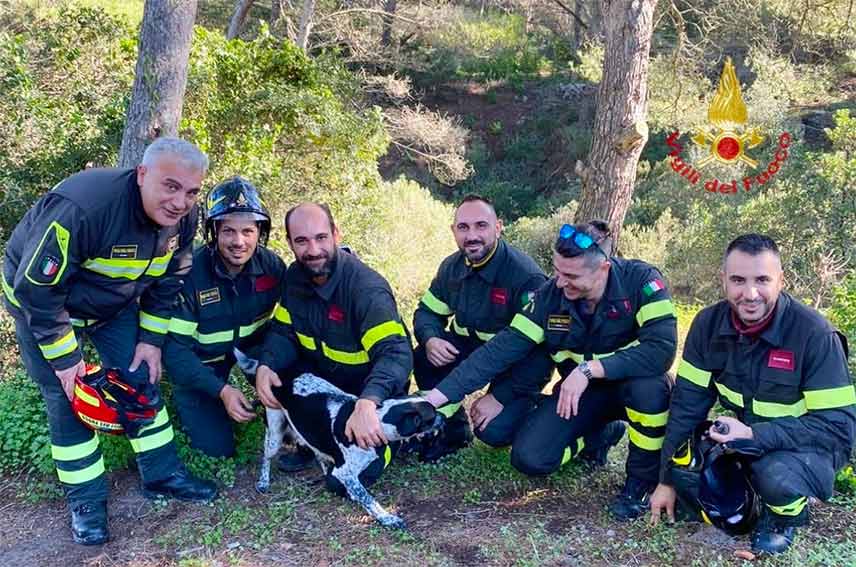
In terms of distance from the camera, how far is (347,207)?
822 cm

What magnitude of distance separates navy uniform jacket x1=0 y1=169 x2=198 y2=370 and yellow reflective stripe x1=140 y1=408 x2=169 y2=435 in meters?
0.57

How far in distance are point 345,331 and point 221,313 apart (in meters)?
0.76

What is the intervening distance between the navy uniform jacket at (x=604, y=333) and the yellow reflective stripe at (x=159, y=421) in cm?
151

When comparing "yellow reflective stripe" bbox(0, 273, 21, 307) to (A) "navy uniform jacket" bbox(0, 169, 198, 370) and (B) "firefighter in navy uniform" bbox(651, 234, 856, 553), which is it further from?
(B) "firefighter in navy uniform" bbox(651, 234, 856, 553)

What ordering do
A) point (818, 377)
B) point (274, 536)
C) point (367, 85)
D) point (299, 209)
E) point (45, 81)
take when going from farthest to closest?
point (367, 85)
point (45, 81)
point (299, 209)
point (274, 536)
point (818, 377)

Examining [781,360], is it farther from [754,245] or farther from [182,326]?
[182,326]

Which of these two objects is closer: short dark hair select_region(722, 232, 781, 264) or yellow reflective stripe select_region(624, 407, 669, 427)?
short dark hair select_region(722, 232, 781, 264)

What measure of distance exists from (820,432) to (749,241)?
2.96ft

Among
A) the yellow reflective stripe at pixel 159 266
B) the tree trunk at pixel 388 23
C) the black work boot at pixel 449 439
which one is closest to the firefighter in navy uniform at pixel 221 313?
the yellow reflective stripe at pixel 159 266

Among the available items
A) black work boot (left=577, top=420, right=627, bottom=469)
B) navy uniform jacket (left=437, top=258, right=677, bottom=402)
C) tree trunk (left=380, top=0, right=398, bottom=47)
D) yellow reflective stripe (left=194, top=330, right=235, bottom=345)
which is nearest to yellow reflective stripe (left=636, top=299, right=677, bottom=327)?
navy uniform jacket (left=437, top=258, right=677, bottom=402)

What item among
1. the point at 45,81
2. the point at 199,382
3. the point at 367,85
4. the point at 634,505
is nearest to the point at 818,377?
the point at 634,505

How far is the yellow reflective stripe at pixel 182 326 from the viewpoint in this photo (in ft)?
13.6

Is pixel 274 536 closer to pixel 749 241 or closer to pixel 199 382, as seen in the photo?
pixel 199 382

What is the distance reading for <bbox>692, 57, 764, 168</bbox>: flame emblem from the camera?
8.62 m
